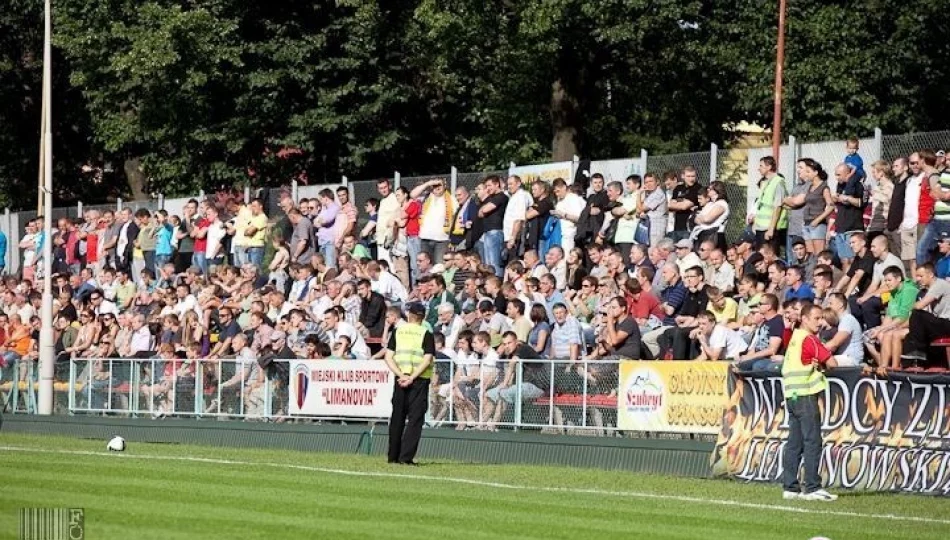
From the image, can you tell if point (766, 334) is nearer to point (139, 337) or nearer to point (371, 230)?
point (371, 230)

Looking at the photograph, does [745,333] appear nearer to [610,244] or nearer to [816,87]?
[610,244]

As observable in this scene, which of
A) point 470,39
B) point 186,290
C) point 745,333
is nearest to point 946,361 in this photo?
point 745,333

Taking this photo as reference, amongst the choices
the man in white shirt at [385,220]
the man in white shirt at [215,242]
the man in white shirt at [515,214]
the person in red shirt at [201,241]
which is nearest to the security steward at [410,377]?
the man in white shirt at [515,214]

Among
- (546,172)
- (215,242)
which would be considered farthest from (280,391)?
(215,242)

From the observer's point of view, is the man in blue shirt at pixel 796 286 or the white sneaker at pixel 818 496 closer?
the white sneaker at pixel 818 496

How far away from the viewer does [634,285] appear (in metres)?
26.6

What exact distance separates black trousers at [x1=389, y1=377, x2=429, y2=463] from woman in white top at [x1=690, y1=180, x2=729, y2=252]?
6.46m

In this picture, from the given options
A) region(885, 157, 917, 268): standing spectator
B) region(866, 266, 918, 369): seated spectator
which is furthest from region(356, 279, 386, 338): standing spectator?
region(866, 266, 918, 369): seated spectator

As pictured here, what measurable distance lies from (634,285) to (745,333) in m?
2.71

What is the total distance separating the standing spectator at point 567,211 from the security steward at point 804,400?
10694mm

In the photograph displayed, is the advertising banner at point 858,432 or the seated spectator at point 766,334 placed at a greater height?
the seated spectator at point 766,334

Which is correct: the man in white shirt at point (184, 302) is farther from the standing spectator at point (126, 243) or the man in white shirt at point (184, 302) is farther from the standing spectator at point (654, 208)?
the standing spectator at point (654, 208)

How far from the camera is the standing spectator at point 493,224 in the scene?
31641 millimetres

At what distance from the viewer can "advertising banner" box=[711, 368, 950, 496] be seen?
20.0 metres
